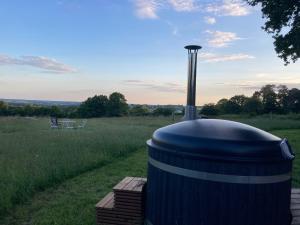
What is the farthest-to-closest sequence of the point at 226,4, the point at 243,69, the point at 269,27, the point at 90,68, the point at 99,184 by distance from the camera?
1. the point at 90,68
2. the point at 243,69
3. the point at 269,27
4. the point at 226,4
5. the point at 99,184

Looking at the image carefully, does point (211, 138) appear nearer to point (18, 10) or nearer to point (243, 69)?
point (18, 10)

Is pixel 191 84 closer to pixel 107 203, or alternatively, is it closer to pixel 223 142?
pixel 223 142

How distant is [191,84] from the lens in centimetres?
442

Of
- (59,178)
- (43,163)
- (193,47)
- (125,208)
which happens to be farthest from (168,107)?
(125,208)

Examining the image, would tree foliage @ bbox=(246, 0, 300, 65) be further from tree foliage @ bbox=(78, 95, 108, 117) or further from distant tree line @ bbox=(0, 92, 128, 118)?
tree foliage @ bbox=(78, 95, 108, 117)

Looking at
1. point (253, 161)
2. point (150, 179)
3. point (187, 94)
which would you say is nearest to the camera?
point (253, 161)

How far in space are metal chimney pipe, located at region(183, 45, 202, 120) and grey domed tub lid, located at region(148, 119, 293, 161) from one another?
0.98 metres

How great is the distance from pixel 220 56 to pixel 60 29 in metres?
7.91

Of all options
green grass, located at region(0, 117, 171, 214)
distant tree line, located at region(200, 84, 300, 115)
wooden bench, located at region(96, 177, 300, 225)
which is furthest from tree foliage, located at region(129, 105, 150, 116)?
wooden bench, located at region(96, 177, 300, 225)

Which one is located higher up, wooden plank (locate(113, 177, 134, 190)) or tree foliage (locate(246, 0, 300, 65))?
tree foliage (locate(246, 0, 300, 65))

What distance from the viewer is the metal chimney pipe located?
435 centimetres

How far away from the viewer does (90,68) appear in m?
22.7

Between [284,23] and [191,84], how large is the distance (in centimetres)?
1053

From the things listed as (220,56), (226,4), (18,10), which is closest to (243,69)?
(220,56)
